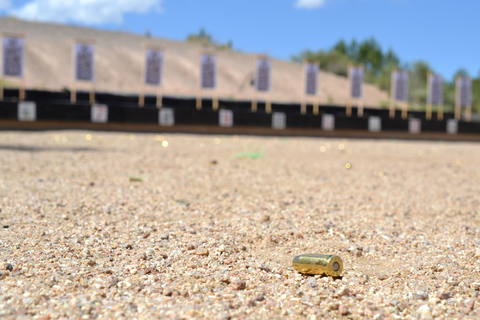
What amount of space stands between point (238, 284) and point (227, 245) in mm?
611

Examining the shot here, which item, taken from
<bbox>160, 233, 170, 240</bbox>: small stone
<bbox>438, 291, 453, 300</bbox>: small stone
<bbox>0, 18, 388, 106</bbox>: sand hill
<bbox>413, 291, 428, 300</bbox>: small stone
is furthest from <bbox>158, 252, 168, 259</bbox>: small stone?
<bbox>0, 18, 388, 106</bbox>: sand hill

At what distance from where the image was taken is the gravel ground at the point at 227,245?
199 centimetres

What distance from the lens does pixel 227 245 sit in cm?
280

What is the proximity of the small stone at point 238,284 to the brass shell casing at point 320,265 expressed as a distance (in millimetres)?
342

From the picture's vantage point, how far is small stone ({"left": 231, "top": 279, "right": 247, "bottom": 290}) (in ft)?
7.17

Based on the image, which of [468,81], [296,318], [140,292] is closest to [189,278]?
[140,292]

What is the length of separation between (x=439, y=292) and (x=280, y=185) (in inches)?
113

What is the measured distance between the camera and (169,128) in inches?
581

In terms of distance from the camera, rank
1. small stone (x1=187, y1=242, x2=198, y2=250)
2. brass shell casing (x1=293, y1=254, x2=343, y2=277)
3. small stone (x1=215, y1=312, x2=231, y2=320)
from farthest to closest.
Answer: small stone (x1=187, y1=242, x2=198, y2=250) < brass shell casing (x1=293, y1=254, x2=343, y2=277) < small stone (x1=215, y1=312, x2=231, y2=320)

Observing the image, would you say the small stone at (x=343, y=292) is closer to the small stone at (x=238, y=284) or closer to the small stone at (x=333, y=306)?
the small stone at (x=333, y=306)

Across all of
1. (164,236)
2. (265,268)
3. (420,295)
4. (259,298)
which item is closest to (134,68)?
(164,236)

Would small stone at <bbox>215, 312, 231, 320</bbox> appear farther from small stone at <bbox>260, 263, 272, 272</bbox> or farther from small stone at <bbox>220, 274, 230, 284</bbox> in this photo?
small stone at <bbox>260, 263, 272, 272</bbox>

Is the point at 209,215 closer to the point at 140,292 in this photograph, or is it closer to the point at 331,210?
the point at 331,210

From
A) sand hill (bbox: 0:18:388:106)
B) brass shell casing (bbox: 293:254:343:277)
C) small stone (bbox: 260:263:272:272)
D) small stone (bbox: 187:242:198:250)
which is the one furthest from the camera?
sand hill (bbox: 0:18:388:106)
